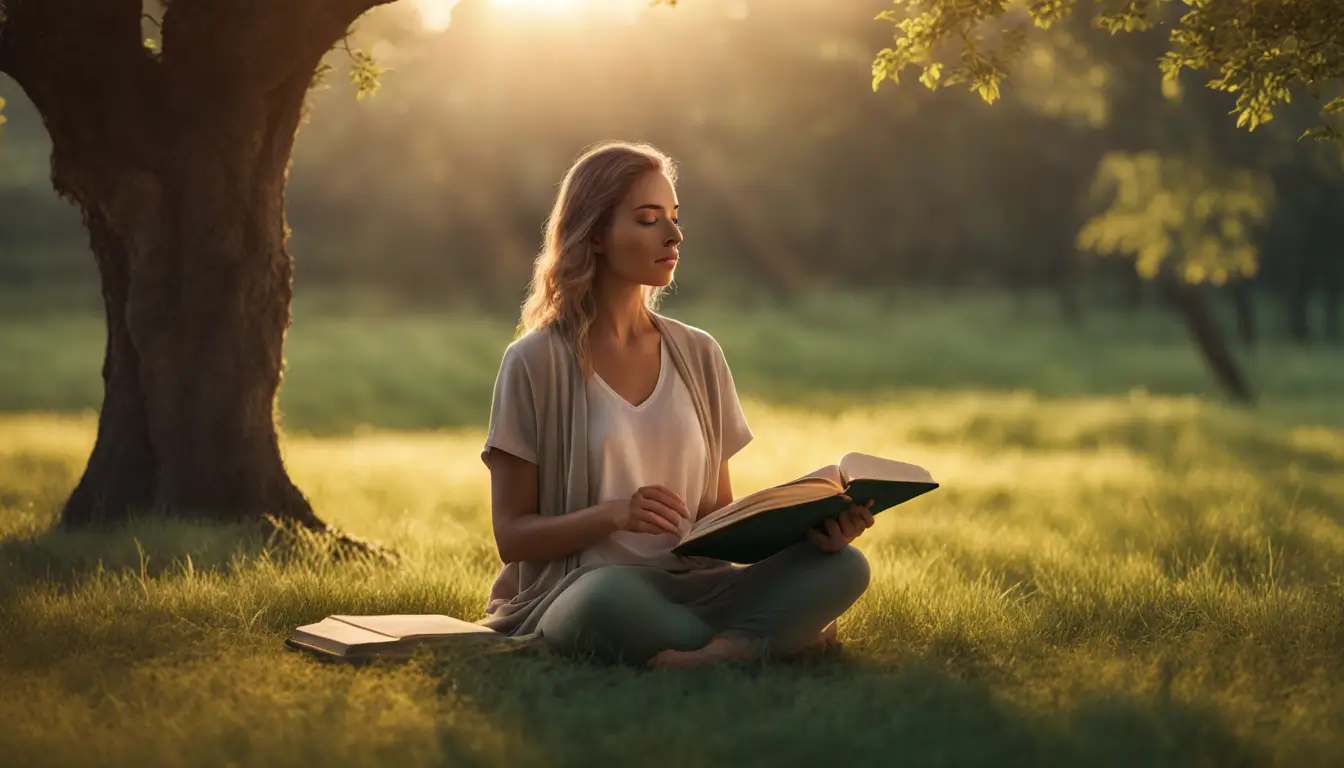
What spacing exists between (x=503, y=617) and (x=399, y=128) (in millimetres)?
42064

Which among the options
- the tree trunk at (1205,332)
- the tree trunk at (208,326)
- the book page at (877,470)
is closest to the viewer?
the book page at (877,470)

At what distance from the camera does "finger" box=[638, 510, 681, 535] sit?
466 cm

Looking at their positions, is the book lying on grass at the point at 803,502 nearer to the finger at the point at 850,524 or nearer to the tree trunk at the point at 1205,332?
the finger at the point at 850,524

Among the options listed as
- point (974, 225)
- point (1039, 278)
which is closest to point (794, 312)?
→ point (974, 225)

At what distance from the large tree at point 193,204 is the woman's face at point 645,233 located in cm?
308

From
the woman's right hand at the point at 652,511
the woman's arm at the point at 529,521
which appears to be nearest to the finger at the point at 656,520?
the woman's right hand at the point at 652,511

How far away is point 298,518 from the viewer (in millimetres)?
7828

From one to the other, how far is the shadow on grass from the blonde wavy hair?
1173 mm

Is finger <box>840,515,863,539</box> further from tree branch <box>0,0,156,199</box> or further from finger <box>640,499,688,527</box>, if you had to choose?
tree branch <box>0,0,156,199</box>

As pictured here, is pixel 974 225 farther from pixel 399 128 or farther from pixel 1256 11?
pixel 1256 11

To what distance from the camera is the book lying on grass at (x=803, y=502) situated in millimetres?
4359

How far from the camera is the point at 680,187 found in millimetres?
48031

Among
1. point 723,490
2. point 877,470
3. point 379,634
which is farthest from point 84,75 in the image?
point 877,470

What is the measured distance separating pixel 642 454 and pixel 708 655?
2.50 ft
